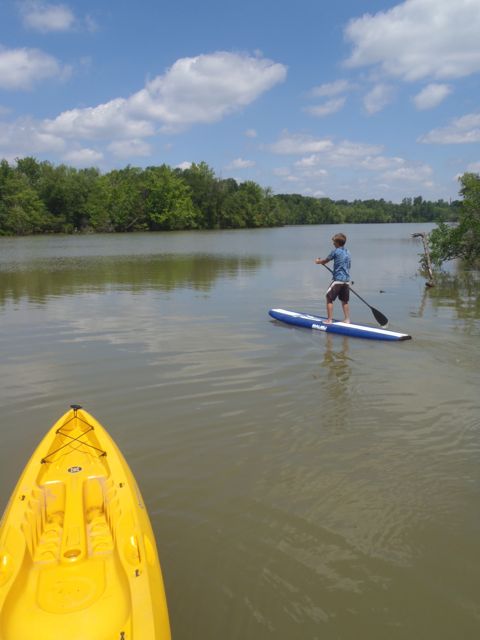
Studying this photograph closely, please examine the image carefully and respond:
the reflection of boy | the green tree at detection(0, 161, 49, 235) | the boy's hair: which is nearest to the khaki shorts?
the reflection of boy

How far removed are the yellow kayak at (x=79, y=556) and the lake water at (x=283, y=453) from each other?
2.23ft

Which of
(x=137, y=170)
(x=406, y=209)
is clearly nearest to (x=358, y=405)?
(x=137, y=170)

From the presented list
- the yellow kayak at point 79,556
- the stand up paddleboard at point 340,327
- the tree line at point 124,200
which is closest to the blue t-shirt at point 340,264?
the stand up paddleboard at point 340,327

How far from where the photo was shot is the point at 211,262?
98.3ft

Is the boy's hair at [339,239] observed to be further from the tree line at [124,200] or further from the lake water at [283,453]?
the tree line at [124,200]

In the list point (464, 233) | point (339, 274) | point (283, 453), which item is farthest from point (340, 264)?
point (464, 233)

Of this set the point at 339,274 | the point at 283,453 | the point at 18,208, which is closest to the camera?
A: the point at 283,453

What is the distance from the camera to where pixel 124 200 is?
85250 millimetres

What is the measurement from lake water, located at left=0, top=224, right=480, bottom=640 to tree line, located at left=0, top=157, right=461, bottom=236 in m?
65.0

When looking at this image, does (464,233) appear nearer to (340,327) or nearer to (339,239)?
(339,239)

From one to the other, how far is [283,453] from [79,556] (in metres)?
2.84

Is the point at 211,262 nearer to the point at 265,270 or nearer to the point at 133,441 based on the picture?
the point at 265,270

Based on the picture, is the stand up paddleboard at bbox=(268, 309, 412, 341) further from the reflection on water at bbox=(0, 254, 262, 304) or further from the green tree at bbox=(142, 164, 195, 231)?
the green tree at bbox=(142, 164, 195, 231)

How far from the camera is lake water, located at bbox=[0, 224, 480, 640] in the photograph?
3635 mm
